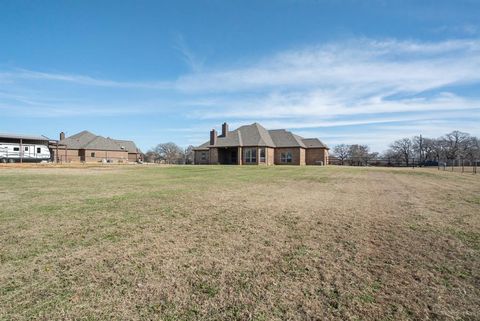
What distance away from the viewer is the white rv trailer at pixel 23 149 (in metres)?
30.9

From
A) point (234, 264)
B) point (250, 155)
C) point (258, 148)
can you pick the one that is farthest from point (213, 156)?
point (234, 264)

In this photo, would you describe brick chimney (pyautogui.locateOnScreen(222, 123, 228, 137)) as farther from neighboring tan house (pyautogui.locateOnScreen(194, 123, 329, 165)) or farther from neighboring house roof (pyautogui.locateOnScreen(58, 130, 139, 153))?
neighboring house roof (pyautogui.locateOnScreen(58, 130, 139, 153))

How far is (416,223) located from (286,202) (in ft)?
11.2

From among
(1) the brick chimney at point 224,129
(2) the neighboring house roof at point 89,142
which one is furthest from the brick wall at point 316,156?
(2) the neighboring house roof at point 89,142

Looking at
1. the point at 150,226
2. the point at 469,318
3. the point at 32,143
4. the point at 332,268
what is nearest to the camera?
the point at 469,318

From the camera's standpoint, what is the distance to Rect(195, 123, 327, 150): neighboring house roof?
3828cm

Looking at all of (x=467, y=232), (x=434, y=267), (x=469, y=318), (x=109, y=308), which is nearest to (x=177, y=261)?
(x=109, y=308)

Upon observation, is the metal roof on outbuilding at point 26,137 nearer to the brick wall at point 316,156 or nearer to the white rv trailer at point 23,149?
A: the white rv trailer at point 23,149

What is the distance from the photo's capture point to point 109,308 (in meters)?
2.61

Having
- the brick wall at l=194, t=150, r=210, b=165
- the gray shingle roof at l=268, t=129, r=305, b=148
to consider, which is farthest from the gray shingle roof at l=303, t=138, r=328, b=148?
the brick wall at l=194, t=150, r=210, b=165

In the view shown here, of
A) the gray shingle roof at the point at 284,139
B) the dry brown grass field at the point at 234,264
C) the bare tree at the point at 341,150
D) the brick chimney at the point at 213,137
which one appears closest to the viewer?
the dry brown grass field at the point at 234,264

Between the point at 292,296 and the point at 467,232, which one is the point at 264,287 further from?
the point at 467,232

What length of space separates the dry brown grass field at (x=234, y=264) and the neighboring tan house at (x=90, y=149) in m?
50.9

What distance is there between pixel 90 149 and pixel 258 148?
36.4 metres
